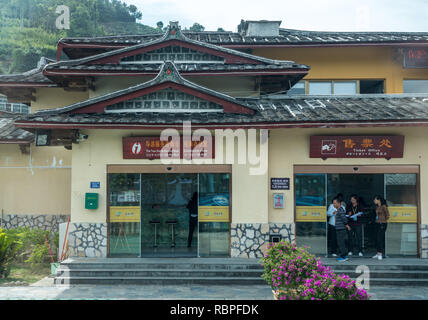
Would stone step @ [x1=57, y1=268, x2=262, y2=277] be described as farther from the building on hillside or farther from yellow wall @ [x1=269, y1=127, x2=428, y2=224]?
yellow wall @ [x1=269, y1=127, x2=428, y2=224]

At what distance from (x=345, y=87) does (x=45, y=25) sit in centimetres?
8255

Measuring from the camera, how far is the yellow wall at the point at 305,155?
12.3 metres

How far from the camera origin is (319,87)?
1588 centimetres

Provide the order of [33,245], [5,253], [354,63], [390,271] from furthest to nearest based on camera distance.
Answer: [354,63] < [33,245] < [5,253] < [390,271]

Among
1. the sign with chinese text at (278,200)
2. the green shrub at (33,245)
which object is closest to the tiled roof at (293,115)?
the sign with chinese text at (278,200)

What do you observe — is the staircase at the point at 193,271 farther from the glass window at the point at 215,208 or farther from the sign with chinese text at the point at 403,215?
the sign with chinese text at the point at 403,215

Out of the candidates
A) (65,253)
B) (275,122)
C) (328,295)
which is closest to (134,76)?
(275,122)

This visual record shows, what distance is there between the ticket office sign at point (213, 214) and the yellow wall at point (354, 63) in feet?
22.9

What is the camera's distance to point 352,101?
1358 centimetres

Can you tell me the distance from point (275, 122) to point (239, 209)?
9.50 feet

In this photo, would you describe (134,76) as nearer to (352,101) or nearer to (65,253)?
(65,253)

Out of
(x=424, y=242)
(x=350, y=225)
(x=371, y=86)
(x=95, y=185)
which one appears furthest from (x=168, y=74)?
(x=424, y=242)

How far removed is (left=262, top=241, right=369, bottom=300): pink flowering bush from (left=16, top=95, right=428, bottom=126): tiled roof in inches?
166

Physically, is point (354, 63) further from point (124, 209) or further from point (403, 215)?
point (124, 209)
